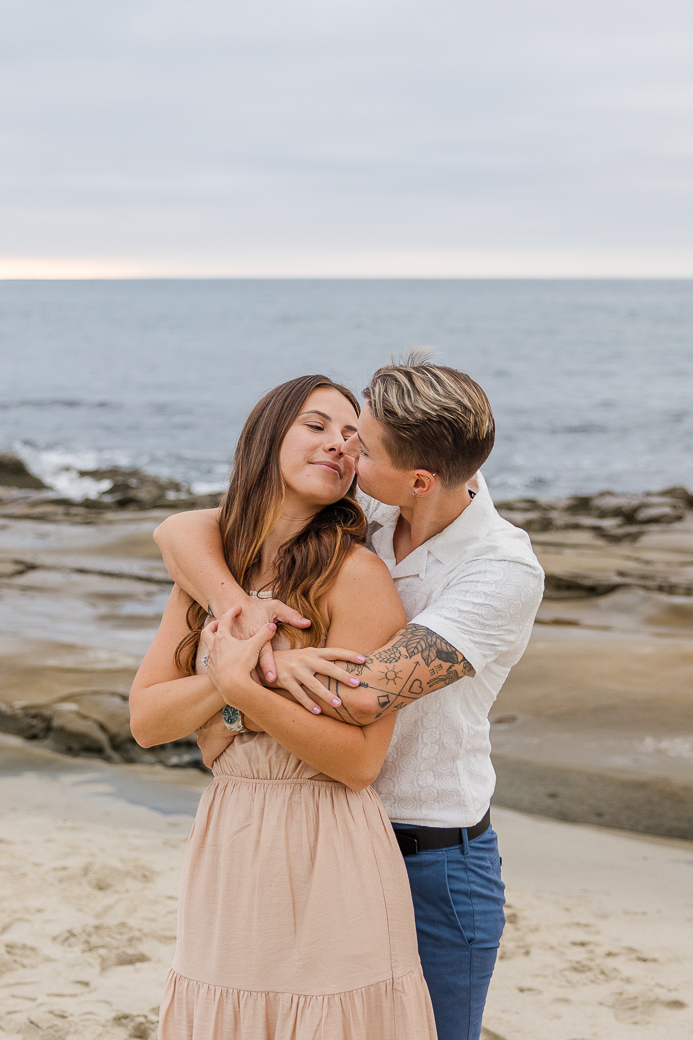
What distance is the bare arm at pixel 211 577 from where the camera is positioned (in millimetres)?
2072

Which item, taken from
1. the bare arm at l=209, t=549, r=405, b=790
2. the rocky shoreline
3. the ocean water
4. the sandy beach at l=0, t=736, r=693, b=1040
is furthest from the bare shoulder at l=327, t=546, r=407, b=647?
the rocky shoreline

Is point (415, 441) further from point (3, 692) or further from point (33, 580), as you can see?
point (33, 580)

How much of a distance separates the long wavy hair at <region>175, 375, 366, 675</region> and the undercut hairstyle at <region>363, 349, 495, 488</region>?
238 mm

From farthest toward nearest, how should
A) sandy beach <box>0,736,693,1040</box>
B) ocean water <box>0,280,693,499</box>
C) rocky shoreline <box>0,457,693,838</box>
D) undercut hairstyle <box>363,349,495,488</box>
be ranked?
1. ocean water <box>0,280,693,499</box>
2. rocky shoreline <box>0,457,693,838</box>
3. sandy beach <box>0,736,693,1040</box>
4. undercut hairstyle <box>363,349,495,488</box>

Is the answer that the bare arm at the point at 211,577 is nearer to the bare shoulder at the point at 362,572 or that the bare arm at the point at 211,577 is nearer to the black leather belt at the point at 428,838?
the bare shoulder at the point at 362,572

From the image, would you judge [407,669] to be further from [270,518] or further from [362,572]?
[270,518]

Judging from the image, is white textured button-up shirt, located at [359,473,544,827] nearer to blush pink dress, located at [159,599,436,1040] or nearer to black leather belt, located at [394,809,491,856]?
black leather belt, located at [394,809,491,856]

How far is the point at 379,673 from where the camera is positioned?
193 centimetres

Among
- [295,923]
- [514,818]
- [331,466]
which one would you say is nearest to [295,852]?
[295,923]

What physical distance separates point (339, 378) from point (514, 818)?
3.61m

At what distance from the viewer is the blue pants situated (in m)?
2.17

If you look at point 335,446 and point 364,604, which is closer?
point 364,604

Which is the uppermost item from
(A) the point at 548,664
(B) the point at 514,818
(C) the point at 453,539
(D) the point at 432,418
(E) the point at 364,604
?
(D) the point at 432,418

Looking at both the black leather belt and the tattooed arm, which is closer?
the tattooed arm
